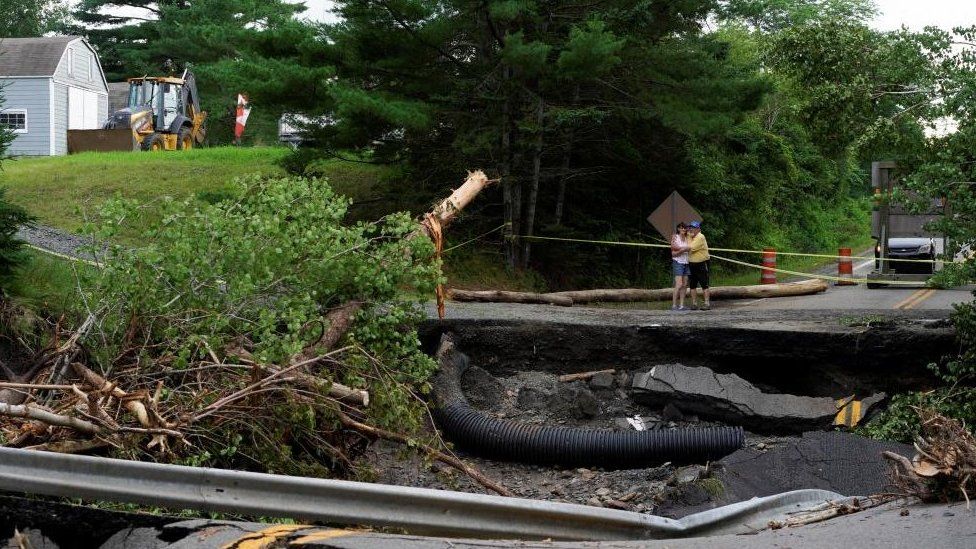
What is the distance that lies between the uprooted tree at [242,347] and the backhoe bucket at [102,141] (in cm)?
2722

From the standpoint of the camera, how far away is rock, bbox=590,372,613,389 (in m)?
11.8

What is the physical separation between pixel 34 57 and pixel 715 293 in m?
33.5

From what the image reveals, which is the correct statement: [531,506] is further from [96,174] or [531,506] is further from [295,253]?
[96,174]

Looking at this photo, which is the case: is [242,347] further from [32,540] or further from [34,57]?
[34,57]

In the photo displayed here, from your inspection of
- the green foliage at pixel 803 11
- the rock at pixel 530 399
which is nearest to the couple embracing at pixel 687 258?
the rock at pixel 530 399

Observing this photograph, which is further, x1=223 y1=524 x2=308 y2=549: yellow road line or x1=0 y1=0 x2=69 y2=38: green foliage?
x1=0 y1=0 x2=69 y2=38: green foliage

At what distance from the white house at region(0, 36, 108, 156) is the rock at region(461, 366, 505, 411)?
33.1 metres

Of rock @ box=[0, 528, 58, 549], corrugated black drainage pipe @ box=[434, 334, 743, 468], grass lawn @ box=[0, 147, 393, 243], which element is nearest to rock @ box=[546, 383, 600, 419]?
corrugated black drainage pipe @ box=[434, 334, 743, 468]

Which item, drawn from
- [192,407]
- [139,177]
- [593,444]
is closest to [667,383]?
[593,444]

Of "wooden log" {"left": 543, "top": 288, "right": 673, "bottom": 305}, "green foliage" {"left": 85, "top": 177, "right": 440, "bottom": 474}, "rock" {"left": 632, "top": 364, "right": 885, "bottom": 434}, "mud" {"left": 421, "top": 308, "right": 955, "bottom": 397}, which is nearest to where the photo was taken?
"green foliage" {"left": 85, "top": 177, "right": 440, "bottom": 474}

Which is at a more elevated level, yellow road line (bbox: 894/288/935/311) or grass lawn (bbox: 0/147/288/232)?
grass lawn (bbox: 0/147/288/232)

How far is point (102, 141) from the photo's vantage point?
3606cm

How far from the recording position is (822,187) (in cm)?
4000

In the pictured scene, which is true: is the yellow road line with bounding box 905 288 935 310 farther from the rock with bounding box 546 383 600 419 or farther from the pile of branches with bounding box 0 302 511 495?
the pile of branches with bounding box 0 302 511 495
